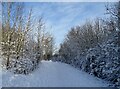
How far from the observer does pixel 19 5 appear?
2314cm

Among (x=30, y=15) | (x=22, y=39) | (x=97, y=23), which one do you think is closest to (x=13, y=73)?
(x=22, y=39)

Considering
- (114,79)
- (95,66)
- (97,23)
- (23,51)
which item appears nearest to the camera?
(114,79)

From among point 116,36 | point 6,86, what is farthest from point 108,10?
point 6,86

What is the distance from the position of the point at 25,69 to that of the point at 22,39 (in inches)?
218

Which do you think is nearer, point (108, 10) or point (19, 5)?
point (108, 10)

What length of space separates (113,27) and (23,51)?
9.32 m

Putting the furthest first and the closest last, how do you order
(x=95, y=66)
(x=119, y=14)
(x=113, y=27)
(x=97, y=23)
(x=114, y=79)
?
(x=97, y=23), (x=95, y=66), (x=113, y=27), (x=119, y=14), (x=114, y=79)

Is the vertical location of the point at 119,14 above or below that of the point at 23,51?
above

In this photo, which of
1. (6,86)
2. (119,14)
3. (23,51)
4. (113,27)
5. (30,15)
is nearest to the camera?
(6,86)

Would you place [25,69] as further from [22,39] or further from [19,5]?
[19,5]

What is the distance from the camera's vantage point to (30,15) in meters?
26.3

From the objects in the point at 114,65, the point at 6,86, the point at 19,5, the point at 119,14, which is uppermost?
the point at 19,5

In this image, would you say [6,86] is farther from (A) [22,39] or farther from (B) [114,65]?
(A) [22,39]

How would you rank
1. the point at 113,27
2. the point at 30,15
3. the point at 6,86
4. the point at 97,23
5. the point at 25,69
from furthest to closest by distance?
the point at 97,23 < the point at 30,15 < the point at 25,69 < the point at 113,27 < the point at 6,86
